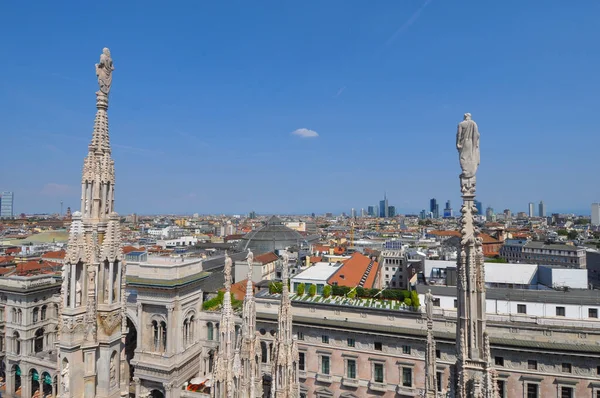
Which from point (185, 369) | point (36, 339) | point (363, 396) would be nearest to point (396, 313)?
point (363, 396)

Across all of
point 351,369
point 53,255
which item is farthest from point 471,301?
point 53,255

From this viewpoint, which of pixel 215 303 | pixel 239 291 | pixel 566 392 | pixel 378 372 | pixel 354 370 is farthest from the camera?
pixel 239 291

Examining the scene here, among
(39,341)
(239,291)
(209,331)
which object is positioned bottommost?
(39,341)

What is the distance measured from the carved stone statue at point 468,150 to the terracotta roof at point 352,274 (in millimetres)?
32613

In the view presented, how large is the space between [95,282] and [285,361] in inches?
275

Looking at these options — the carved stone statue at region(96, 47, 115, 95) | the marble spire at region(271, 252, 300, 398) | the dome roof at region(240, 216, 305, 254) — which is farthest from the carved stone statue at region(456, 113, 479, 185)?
the dome roof at region(240, 216, 305, 254)

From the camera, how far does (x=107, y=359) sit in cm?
827

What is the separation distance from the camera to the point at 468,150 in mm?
7410

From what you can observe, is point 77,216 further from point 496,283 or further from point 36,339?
point 496,283

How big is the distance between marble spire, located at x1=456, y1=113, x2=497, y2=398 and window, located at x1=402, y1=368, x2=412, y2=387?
21.3m

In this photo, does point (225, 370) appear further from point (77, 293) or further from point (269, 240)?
point (269, 240)

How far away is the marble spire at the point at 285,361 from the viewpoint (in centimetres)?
1171

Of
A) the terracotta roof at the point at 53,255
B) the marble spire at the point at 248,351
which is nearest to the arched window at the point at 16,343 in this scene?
the terracotta roof at the point at 53,255

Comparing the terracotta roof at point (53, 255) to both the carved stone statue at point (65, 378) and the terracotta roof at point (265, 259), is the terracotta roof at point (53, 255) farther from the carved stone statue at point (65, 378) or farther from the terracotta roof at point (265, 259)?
the carved stone statue at point (65, 378)
